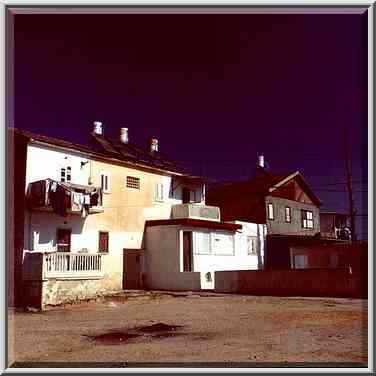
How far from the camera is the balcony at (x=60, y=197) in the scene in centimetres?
2311

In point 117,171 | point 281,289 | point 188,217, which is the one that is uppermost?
point 117,171

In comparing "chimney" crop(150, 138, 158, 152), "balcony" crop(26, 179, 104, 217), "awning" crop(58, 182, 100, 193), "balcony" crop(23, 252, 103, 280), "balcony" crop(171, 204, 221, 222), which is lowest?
"balcony" crop(23, 252, 103, 280)

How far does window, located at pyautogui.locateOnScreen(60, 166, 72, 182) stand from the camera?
83.1 feet

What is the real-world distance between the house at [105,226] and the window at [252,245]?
A: 0.22 ft

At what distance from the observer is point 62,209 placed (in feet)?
77.8

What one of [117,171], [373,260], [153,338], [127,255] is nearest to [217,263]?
[127,255]

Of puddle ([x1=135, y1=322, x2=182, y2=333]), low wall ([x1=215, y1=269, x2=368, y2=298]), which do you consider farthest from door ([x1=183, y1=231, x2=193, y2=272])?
puddle ([x1=135, y1=322, x2=182, y2=333])

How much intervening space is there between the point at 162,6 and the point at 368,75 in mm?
3103

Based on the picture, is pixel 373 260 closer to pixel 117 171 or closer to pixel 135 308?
pixel 135 308

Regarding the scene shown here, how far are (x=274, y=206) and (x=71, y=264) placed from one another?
22601mm

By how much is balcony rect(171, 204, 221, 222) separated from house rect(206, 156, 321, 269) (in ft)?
22.8

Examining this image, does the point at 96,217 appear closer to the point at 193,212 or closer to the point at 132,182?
the point at 132,182

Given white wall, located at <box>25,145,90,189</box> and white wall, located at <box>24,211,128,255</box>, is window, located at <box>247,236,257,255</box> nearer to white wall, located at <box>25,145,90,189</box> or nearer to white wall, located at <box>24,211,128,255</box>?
white wall, located at <box>24,211,128,255</box>

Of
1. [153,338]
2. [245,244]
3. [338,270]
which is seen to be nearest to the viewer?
[153,338]
